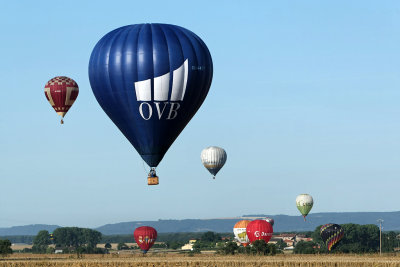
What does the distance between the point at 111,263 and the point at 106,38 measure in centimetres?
3260

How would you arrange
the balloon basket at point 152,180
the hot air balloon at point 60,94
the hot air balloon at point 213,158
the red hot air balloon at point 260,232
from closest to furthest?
the balloon basket at point 152,180 < the hot air balloon at point 60,94 < the hot air balloon at point 213,158 < the red hot air balloon at point 260,232

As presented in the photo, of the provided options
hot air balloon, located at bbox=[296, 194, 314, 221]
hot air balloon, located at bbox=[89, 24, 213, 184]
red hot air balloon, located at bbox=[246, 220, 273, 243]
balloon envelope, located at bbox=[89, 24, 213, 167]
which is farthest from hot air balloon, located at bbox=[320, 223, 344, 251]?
balloon envelope, located at bbox=[89, 24, 213, 167]

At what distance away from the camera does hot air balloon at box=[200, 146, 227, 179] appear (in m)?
147

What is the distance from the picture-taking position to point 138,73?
7425cm

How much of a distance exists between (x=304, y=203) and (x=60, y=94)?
97865 millimetres

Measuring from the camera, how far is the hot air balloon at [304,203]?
621ft

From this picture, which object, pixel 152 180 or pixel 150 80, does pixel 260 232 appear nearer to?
pixel 152 180

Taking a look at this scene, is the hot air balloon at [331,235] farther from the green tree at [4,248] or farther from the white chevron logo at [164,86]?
the white chevron logo at [164,86]

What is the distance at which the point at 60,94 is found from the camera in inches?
4117

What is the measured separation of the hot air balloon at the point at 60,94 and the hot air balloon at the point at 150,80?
1093 inches

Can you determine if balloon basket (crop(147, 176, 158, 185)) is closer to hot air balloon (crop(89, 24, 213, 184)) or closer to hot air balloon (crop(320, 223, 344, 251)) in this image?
hot air balloon (crop(89, 24, 213, 184))

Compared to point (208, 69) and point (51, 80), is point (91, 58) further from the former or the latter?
point (51, 80)

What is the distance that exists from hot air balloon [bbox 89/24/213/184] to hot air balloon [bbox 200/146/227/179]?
227ft

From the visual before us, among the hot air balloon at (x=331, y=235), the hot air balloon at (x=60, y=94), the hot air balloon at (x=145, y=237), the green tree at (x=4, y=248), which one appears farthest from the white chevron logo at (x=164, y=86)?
the hot air balloon at (x=331, y=235)
